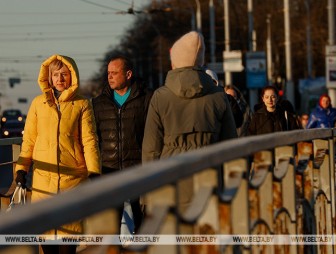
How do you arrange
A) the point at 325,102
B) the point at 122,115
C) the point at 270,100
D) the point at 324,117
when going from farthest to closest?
the point at 325,102, the point at 324,117, the point at 270,100, the point at 122,115

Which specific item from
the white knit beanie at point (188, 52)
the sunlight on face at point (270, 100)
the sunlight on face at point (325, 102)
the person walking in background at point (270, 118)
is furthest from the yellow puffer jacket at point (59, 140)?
the sunlight on face at point (325, 102)

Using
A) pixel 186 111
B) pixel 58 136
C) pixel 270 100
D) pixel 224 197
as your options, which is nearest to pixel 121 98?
pixel 58 136

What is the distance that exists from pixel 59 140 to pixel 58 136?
3cm

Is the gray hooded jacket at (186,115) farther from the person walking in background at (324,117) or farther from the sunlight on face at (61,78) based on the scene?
the person walking in background at (324,117)

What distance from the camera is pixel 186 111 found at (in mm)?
7172

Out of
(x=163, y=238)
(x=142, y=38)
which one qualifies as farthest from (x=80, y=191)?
(x=142, y=38)

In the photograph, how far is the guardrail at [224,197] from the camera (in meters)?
2.63

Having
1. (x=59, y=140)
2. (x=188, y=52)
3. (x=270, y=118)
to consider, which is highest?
(x=188, y=52)

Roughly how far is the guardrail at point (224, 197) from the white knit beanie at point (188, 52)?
0.84 meters

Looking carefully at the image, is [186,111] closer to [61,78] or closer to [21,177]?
[61,78]

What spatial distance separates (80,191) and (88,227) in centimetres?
30

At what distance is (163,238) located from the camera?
331cm

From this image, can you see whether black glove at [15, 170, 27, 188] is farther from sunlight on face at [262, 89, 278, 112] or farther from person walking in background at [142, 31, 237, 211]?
sunlight on face at [262, 89, 278, 112]

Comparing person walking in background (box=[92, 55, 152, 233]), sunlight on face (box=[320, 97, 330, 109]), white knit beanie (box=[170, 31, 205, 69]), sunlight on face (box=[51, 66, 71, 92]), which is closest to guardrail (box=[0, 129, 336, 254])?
white knit beanie (box=[170, 31, 205, 69])
